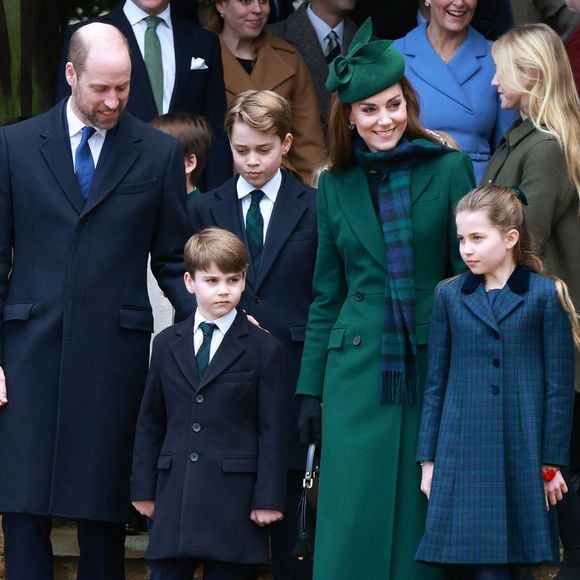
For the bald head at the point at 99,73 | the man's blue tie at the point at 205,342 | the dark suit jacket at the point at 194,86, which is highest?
the dark suit jacket at the point at 194,86

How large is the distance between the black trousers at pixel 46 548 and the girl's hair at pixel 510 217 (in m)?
1.64

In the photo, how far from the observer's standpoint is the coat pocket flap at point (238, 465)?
212 inches

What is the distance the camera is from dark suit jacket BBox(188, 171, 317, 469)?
593 centimetres

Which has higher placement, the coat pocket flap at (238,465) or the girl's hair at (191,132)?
the girl's hair at (191,132)

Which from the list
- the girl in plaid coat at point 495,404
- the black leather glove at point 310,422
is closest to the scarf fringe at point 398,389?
the girl in plaid coat at point 495,404

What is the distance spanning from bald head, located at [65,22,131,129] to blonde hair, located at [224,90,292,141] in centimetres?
58

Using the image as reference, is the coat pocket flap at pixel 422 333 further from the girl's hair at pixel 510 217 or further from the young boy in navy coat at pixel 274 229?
the young boy in navy coat at pixel 274 229

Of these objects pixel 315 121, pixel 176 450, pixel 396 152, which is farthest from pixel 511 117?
pixel 176 450

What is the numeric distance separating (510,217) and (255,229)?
47.6 inches

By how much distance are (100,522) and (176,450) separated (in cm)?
46

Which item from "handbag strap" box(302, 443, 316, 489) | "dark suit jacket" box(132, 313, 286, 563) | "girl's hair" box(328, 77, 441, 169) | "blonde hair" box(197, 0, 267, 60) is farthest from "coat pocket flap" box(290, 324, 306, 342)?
"blonde hair" box(197, 0, 267, 60)

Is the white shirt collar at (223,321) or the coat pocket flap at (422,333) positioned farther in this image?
the white shirt collar at (223,321)

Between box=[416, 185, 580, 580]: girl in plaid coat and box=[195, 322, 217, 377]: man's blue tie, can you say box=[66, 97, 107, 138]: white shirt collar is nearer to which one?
box=[195, 322, 217, 377]: man's blue tie

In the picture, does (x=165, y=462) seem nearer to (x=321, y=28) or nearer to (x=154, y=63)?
(x=154, y=63)
